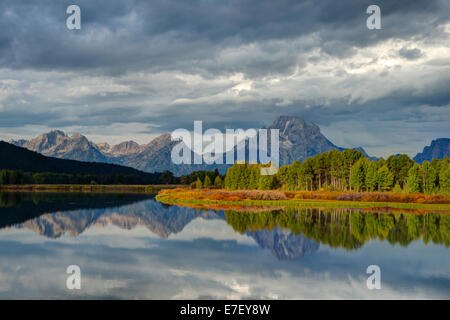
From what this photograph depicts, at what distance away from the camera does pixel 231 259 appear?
29.5 metres

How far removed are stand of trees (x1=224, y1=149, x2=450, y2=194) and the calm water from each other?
55.6 meters

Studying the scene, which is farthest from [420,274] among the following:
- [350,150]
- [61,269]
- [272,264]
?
[350,150]

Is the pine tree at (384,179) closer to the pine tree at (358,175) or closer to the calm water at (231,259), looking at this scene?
the pine tree at (358,175)

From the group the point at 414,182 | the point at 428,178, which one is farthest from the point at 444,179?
the point at 414,182

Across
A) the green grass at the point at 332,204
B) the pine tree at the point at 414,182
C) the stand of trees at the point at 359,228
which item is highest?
the pine tree at the point at 414,182

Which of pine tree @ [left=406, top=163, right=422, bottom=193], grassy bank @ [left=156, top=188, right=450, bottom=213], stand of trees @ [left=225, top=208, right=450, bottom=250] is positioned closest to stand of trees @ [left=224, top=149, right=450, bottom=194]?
pine tree @ [left=406, top=163, right=422, bottom=193]

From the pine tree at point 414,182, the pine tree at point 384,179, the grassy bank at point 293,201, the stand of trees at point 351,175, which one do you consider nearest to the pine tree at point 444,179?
the stand of trees at point 351,175

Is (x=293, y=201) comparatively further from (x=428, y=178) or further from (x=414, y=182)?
(x=428, y=178)

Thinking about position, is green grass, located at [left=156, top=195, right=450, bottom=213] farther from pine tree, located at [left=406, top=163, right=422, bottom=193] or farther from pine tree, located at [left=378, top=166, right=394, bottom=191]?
pine tree, located at [left=378, top=166, right=394, bottom=191]

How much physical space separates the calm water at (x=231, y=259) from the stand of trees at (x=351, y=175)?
55.6 m

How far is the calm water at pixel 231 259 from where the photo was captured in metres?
21.0

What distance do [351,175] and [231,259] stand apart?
308ft
